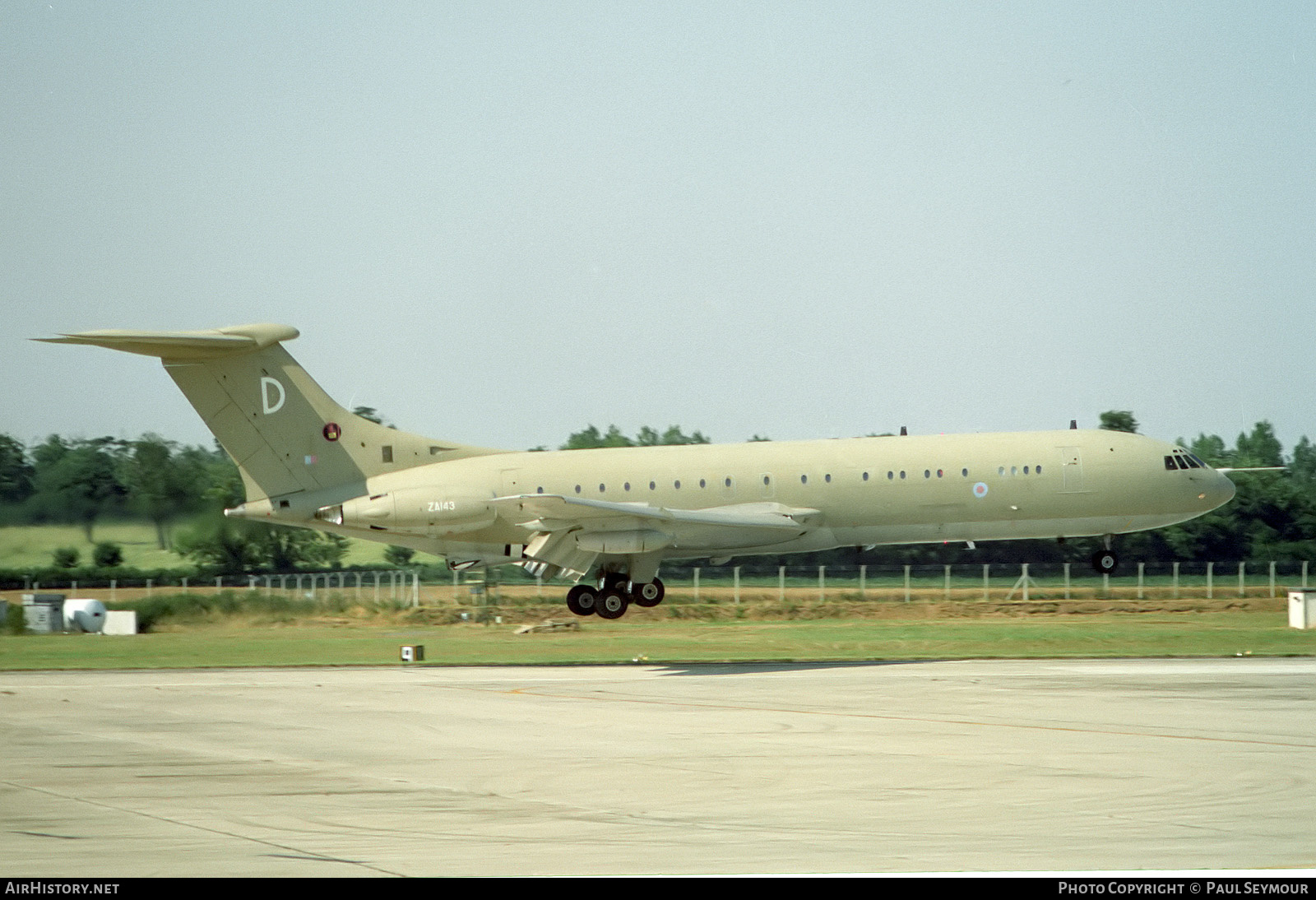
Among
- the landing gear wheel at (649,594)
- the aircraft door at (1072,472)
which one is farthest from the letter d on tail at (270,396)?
the aircraft door at (1072,472)

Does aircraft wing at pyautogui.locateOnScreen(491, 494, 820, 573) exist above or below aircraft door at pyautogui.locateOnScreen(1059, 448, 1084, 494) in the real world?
below

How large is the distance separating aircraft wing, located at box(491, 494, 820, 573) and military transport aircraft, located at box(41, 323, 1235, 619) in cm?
7

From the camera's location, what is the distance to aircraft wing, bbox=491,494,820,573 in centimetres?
3003

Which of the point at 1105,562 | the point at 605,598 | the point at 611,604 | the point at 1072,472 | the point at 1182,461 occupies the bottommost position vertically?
the point at 611,604

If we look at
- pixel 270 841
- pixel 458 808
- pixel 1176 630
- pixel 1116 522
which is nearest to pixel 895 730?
pixel 458 808

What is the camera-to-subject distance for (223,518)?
123 ft

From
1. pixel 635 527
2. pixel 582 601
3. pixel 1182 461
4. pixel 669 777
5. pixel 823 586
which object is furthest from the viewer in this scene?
pixel 823 586

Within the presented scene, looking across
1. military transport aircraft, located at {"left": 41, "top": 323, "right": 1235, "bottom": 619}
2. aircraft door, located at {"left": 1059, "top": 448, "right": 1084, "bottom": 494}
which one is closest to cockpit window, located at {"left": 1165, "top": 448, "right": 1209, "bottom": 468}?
military transport aircraft, located at {"left": 41, "top": 323, "right": 1235, "bottom": 619}

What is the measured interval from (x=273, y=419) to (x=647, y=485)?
8.99 meters

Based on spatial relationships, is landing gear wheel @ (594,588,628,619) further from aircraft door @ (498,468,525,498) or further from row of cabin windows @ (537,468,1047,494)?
aircraft door @ (498,468,525,498)

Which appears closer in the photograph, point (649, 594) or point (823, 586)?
point (649, 594)

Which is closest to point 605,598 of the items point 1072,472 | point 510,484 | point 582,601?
point 582,601

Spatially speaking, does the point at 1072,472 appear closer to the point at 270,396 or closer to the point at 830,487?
the point at 830,487
